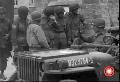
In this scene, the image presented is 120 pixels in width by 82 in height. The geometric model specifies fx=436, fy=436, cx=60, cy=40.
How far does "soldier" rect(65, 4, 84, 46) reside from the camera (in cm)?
1080

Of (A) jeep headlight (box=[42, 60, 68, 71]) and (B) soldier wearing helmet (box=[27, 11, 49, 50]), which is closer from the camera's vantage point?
(A) jeep headlight (box=[42, 60, 68, 71])

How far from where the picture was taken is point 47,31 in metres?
9.87

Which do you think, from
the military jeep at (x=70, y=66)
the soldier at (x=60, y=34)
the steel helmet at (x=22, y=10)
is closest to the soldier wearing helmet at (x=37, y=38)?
the soldier at (x=60, y=34)

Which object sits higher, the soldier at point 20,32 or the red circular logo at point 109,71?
the red circular logo at point 109,71

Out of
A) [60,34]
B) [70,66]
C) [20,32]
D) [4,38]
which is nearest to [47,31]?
[60,34]

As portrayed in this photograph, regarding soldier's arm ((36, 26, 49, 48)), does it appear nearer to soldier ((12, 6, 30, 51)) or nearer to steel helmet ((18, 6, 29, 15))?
steel helmet ((18, 6, 29, 15))

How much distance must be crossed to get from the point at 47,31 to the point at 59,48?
50 cm

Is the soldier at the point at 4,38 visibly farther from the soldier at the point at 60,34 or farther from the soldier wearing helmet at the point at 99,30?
the soldier wearing helmet at the point at 99,30

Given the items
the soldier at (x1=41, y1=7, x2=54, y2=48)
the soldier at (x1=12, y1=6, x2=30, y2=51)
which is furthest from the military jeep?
the soldier at (x1=12, y1=6, x2=30, y2=51)

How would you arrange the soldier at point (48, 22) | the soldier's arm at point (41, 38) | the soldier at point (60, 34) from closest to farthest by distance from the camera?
the soldier's arm at point (41, 38) → the soldier at point (48, 22) → the soldier at point (60, 34)

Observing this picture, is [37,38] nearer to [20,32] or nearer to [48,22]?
[48,22]

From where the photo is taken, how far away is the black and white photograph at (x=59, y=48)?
623 centimetres

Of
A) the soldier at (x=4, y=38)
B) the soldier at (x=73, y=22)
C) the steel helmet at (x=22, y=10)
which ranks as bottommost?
the soldier at (x=4, y=38)

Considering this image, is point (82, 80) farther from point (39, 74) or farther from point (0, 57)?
point (0, 57)
